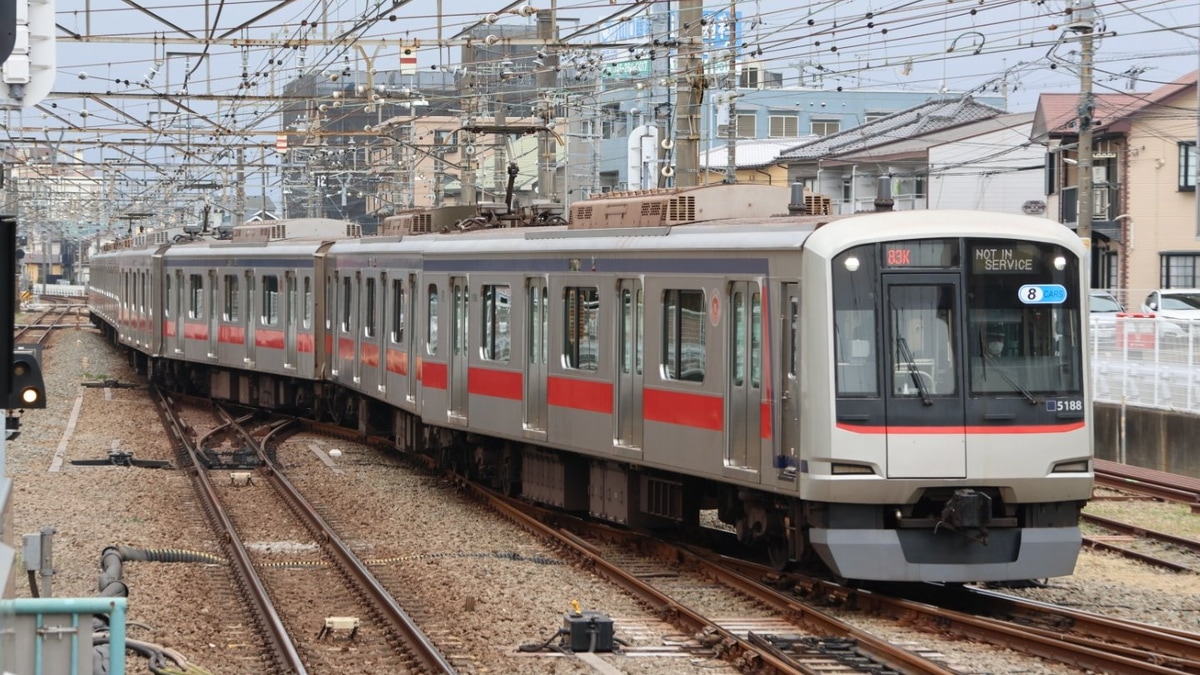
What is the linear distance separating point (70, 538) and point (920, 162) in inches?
1344

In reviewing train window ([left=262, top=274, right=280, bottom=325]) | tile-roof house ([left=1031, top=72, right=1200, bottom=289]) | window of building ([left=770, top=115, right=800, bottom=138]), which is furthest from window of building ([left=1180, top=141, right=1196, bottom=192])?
window of building ([left=770, top=115, right=800, bottom=138])

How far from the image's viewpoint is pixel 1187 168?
3588 centimetres

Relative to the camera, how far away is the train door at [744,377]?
10453 mm

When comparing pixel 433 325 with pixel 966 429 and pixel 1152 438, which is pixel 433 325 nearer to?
pixel 966 429

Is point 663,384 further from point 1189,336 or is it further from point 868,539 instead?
point 1189,336

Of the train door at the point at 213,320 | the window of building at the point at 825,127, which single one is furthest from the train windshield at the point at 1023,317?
the window of building at the point at 825,127

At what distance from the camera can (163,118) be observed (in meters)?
35.0

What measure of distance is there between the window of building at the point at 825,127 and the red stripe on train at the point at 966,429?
51.5 meters

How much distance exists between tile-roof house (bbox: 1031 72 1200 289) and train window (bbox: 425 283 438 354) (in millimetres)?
21377

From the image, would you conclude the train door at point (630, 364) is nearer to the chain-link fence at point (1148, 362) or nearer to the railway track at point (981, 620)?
the railway track at point (981, 620)

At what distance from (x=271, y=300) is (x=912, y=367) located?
16041 mm

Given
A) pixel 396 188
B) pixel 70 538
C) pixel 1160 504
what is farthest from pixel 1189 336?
pixel 396 188

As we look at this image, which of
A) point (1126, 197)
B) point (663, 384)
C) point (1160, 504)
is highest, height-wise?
point (1126, 197)

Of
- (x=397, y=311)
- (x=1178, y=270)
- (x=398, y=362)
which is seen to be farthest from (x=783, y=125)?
(x=398, y=362)
